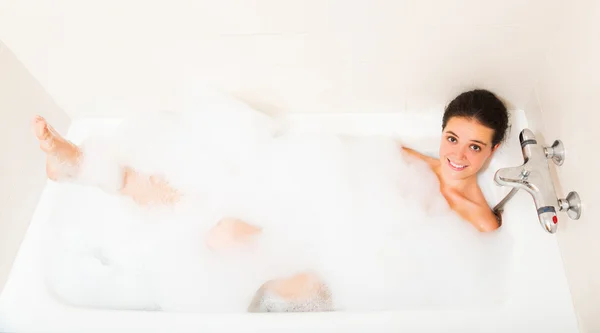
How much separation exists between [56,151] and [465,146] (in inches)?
37.5

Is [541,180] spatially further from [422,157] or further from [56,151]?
[56,151]

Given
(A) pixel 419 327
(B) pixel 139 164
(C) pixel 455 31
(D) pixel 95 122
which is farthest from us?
(D) pixel 95 122

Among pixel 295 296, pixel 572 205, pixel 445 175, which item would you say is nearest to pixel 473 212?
pixel 445 175

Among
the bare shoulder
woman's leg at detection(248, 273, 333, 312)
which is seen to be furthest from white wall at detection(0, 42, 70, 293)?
the bare shoulder

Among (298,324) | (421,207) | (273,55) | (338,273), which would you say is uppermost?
(273,55)

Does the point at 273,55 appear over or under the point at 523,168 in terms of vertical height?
over

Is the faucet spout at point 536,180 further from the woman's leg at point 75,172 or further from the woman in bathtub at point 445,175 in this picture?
the woman's leg at point 75,172

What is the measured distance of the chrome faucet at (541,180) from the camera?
0.99 m

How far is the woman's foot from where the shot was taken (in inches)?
42.4

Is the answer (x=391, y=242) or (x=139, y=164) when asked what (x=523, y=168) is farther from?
(x=139, y=164)

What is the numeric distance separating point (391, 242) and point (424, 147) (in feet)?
1.01

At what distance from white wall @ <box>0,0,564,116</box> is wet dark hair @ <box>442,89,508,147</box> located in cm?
7

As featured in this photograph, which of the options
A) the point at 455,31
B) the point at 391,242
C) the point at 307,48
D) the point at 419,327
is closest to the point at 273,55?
the point at 307,48

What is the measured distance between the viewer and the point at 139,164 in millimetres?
1266
